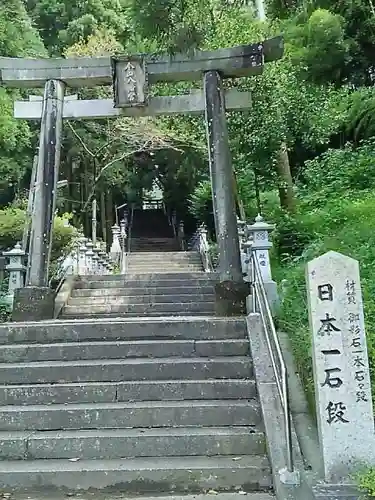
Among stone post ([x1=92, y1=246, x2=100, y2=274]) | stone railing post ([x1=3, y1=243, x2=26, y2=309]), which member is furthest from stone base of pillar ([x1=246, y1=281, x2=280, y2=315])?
stone post ([x1=92, y1=246, x2=100, y2=274])

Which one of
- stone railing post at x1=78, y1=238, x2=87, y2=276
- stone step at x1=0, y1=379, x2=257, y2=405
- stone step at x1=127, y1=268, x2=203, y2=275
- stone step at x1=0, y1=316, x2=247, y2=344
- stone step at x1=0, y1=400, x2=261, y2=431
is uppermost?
stone step at x1=127, y1=268, x2=203, y2=275

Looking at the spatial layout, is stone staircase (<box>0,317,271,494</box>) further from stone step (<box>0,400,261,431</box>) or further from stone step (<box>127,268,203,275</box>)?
stone step (<box>127,268,203,275</box>)

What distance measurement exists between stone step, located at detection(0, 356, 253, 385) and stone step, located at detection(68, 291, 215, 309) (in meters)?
2.68

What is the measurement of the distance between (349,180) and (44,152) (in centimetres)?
699

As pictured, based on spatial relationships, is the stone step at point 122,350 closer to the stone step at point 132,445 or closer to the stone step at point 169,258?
the stone step at point 132,445

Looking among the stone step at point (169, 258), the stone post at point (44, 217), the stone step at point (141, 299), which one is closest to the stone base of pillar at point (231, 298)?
the stone step at point (141, 299)

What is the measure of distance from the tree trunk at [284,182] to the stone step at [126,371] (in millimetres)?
7606

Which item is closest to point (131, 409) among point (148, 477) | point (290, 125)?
point (148, 477)

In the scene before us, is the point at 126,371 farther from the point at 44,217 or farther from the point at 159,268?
the point at 159,268

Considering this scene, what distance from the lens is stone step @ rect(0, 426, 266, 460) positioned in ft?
15.6

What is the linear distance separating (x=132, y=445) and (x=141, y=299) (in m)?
3.90

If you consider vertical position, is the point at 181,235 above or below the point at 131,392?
above

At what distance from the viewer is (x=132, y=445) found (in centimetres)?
480

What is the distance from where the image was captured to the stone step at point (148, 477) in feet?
14.4
